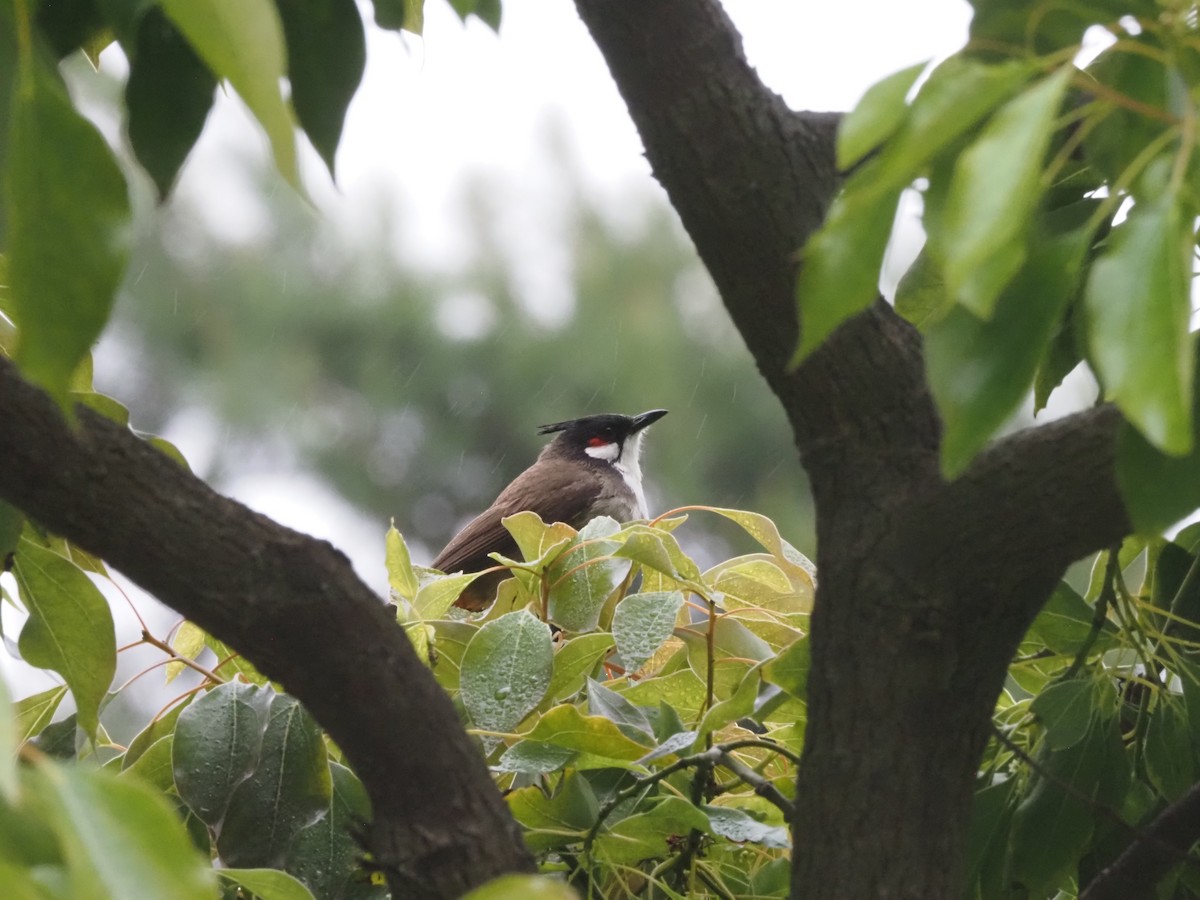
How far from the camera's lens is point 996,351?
1.49ft

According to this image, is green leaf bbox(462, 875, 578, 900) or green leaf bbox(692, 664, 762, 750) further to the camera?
green leaf bbox(692, 664, 762, 750)

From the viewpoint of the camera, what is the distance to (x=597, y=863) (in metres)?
0.94

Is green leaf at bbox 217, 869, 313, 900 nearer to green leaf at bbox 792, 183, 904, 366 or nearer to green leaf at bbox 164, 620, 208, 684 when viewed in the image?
green leaf at bbox 792, 183, 904, 366

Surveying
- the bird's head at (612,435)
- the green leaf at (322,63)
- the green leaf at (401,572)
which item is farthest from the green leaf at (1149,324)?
the bird's head at (612,435)

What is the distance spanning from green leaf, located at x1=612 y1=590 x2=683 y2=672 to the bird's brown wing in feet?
6.47

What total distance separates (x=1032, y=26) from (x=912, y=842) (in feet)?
1.57

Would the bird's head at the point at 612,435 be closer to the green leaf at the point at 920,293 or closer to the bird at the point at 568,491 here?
the bird at the point at 568,491

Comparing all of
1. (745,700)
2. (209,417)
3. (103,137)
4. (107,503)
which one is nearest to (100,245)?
(103,137)

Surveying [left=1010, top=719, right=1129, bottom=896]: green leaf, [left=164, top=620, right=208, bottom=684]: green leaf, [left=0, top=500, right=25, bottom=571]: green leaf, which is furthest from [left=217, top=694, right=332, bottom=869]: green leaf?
[left=1010, top=719, right=1129, bottom=896]: green leaf

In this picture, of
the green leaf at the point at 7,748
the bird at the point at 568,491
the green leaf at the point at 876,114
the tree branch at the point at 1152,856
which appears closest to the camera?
the green leaf at the point at 7,748

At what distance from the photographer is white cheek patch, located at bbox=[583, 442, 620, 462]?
3.82m

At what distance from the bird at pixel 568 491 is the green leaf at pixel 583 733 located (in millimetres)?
1702

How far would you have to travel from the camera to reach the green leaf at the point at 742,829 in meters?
0.88

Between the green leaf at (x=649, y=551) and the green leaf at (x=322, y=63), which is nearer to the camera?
the green leaf at (x=322, y=63)
